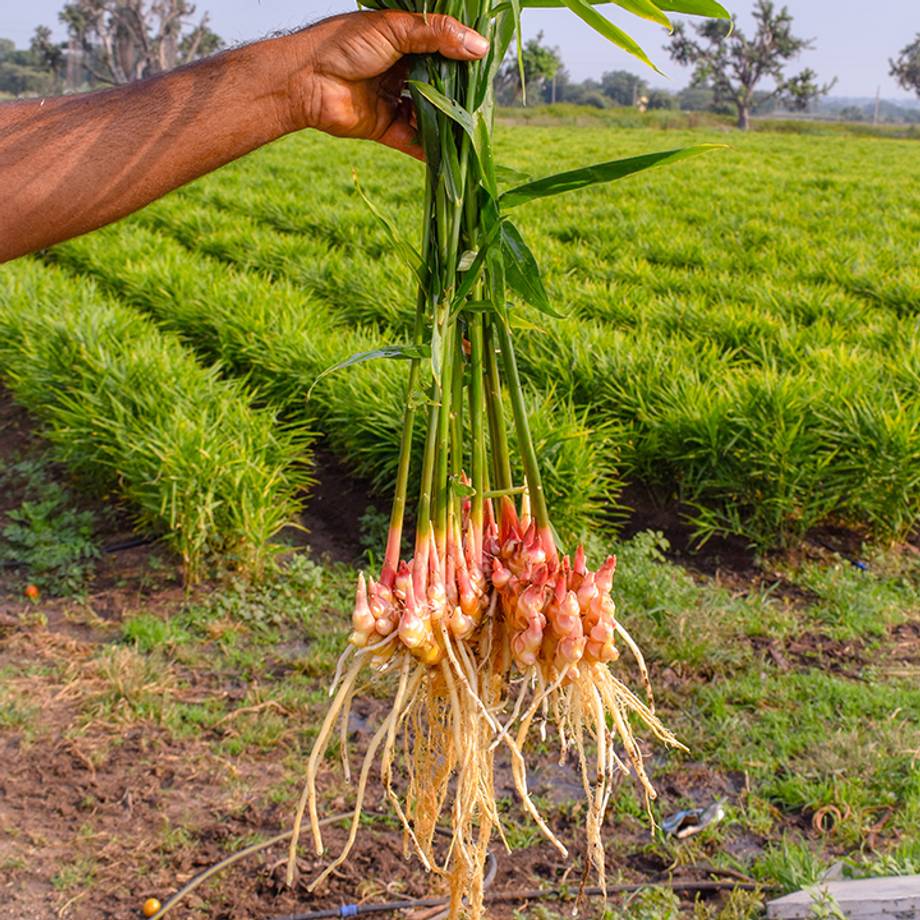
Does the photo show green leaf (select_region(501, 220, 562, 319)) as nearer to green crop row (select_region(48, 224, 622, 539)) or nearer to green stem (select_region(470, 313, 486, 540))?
green stem (select_region(470, 313, 486, 540))

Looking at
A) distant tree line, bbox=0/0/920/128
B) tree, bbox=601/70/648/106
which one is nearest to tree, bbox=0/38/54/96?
distant tree line, bbox=0/0/920/128

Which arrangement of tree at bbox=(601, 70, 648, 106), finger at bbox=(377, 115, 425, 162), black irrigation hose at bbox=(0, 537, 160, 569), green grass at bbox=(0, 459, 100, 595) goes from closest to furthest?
finger at bbox=(377, 115, 425, 162), green grass at bbox=(0, 459, 100, 595), black irrigation hose at bbox=(0, 537, 160, 569), tree at bbox=(601, 70, 648, 106)

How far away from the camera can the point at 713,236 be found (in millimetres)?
8094

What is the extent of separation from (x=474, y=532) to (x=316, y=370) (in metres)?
3.06

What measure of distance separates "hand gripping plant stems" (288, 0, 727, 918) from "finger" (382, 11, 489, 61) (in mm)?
24

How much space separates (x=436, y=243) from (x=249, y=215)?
7875mm

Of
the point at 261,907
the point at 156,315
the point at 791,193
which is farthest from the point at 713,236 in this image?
the point at 261,907

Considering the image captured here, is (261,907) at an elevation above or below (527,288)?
below

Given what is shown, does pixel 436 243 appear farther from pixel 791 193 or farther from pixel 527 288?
pixel 791 193

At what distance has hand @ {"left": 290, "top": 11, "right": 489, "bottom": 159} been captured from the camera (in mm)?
1352

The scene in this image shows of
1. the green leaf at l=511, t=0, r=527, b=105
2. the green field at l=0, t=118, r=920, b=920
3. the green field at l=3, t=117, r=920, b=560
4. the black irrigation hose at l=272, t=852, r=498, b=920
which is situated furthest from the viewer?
the green field at l=3, t=117, r=920, b=560

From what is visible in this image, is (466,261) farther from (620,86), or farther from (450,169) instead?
(620,86)

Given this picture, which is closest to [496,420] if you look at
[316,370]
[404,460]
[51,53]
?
[404,460]

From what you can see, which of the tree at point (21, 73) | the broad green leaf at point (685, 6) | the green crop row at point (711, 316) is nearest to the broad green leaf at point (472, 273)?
the broad green leaf at point (685, 6)
